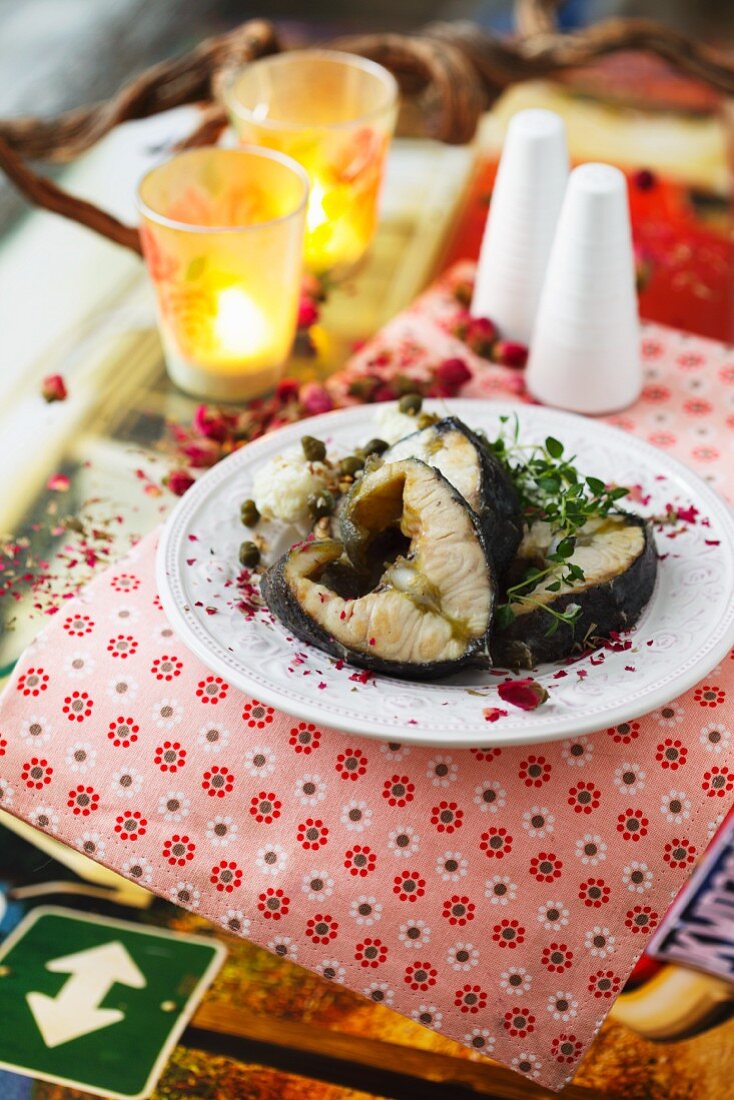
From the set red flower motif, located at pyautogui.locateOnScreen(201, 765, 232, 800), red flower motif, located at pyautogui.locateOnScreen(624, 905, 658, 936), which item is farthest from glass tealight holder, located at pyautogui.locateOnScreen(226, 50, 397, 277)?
red flower motif, located at pyautogui.locateOnScreen(624, 905, 658, 936)

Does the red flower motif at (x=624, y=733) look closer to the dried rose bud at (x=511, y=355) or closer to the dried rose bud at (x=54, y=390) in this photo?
the dried rose bud at (x=511, y=355)

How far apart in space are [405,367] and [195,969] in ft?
1.79

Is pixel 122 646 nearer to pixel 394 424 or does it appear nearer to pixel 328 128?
pixel 394 424

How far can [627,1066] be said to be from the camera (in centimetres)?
64

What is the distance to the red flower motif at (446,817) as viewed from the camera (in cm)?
63

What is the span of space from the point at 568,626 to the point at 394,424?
20 centimetres

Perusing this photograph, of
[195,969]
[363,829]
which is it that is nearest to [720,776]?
[363,829]

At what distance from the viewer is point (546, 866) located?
62cm

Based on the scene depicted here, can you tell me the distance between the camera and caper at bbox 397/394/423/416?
30.3 inches

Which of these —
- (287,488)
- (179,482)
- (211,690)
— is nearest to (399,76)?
(179,482)

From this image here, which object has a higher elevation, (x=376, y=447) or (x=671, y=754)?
(x=376, y=447)

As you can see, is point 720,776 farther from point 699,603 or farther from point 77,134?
point 77,134

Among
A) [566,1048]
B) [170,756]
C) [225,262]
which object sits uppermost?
[225,262]

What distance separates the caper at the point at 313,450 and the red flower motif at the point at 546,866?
11.0 inches
